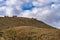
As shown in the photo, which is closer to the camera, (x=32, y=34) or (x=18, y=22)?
(x=32, y=34)

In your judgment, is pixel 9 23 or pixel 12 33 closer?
pixel 12 33

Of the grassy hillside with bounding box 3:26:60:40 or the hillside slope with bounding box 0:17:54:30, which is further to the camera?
the hillside slope with bounding box 0:17:54:30

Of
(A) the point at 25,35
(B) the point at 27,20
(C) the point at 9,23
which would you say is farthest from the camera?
(B) the point at 27,20

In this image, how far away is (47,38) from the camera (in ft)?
163

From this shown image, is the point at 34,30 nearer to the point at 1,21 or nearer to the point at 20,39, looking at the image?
the point at 20,39

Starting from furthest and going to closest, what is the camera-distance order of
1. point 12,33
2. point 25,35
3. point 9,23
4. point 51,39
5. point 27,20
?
point 27,20 → point 9,23 → point 12,33 → point 25,35 → point 51,39

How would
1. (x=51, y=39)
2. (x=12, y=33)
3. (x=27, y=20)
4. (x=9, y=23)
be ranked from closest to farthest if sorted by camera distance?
(x=51, y=39)
(x=12, y=33)
(x=9, y=23)
(x=27, y=20)

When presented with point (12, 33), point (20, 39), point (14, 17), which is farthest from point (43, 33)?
point (14, 17)

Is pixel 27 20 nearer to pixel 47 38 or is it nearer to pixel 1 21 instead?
pixel 1 21

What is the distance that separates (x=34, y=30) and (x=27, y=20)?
61.4 m

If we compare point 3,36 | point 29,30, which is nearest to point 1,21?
point 3,36

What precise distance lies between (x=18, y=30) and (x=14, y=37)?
6.56ft

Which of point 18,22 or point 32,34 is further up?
point 32,34

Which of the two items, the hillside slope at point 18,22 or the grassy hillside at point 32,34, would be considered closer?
the grassy hillside at point 32,34
